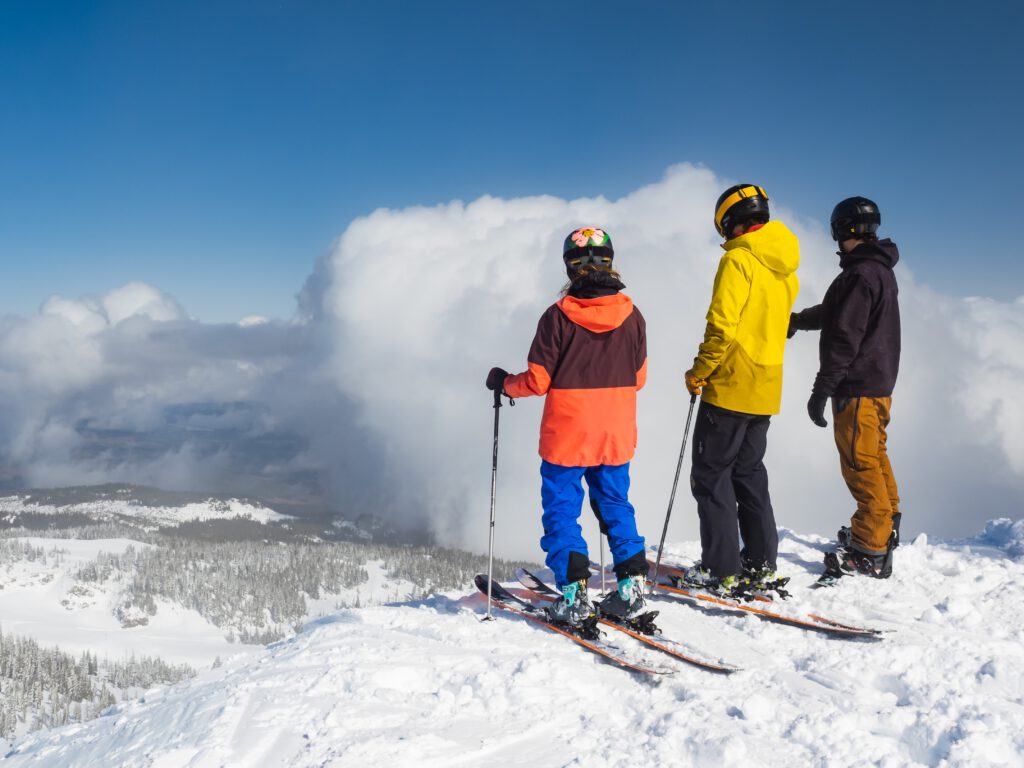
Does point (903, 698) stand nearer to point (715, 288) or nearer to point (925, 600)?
point (925, 600)

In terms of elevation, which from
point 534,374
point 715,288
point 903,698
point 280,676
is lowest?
point 280,676

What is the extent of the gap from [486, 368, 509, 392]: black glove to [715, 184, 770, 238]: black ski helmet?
2.72 m

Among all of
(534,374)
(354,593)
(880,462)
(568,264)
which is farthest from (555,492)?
(354,593)

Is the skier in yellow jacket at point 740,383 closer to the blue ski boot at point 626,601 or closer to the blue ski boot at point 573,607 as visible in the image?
the blue ski boot at point 626,601

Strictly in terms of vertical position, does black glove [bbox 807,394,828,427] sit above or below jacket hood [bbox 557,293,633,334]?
below

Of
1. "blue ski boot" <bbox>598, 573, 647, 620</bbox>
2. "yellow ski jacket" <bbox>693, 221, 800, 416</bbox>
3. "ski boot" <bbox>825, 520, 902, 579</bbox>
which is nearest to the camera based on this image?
"blue ski boot" <bbox>598, 573, 647, 620</bbox>

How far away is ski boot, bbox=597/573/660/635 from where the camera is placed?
546 centimetres

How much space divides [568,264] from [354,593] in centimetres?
20032

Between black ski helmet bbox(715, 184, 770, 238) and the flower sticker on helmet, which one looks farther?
black ski helmet bbox(715, 184, 770, 238)

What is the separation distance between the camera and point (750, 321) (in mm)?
6012

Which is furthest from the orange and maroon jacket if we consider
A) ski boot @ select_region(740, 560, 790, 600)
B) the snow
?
the snow

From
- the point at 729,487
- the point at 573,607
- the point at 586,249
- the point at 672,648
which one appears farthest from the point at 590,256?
the point at 672,648

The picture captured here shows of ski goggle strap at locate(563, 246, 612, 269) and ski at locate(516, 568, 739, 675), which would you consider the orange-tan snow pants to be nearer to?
ski at locate(516, 568, 739, 675)

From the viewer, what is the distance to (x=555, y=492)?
224 inches
